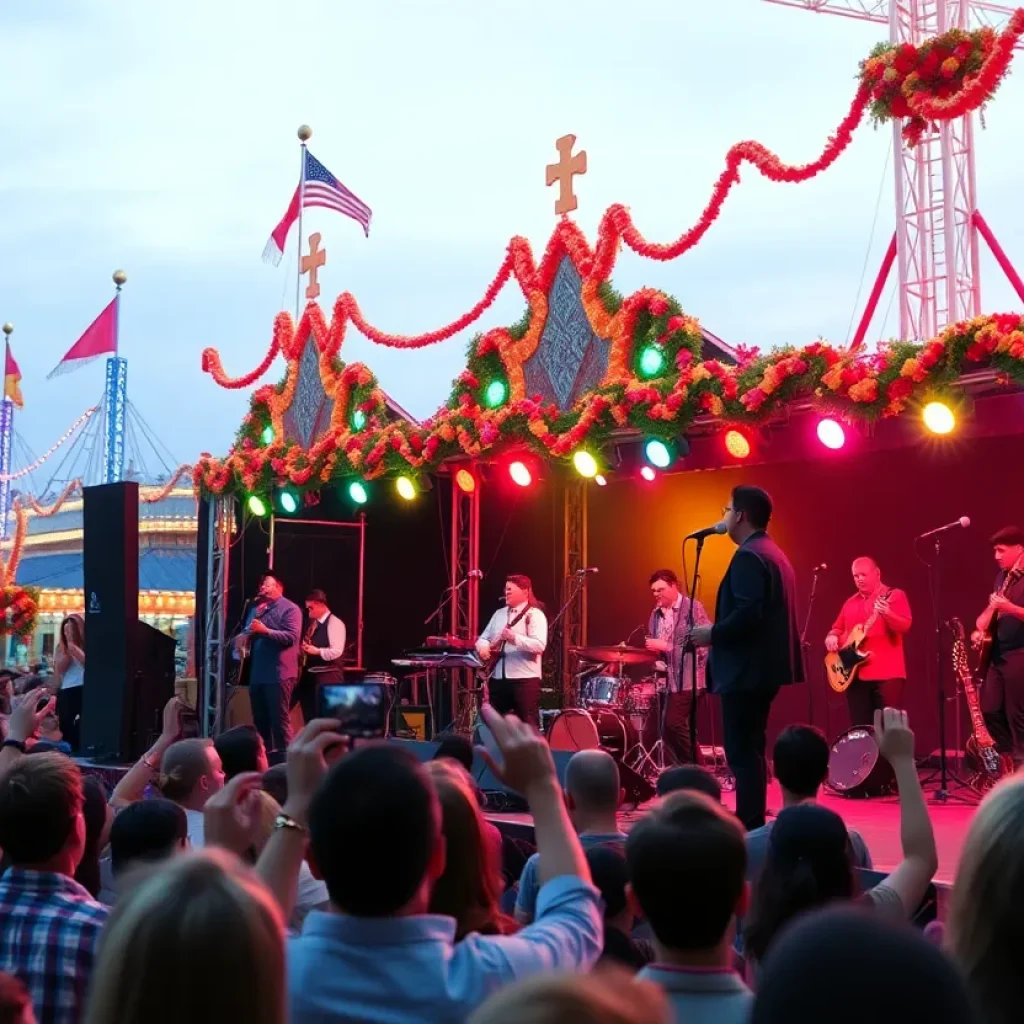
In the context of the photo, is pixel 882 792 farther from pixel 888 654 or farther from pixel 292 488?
pixel 292 488

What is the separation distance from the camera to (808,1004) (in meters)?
1.08

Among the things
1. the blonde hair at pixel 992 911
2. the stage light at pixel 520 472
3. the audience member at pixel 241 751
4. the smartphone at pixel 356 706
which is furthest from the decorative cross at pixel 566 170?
the blonde hair at pixel 992 911

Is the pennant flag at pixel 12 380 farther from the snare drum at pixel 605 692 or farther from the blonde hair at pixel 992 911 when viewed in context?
the blonde hair at pixel 992 911

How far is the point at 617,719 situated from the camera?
10250 mm

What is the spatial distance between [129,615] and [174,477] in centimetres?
319

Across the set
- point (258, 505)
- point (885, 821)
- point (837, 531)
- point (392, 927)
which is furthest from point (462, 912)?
point (258, 505)

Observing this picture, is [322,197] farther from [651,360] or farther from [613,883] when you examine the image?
[613,883]

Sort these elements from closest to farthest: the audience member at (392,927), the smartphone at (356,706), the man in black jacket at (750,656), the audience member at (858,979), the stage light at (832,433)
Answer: the audience member at (858,979) < the audience member at (392,927) < the man in black jacket at (750,656) < the smartphone at (356,706) < the stage light at (832,433)

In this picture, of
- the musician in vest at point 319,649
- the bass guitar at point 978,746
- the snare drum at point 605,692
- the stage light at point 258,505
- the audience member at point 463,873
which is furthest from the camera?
the stage light at point 258,505

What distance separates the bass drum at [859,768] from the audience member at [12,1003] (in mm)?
8721

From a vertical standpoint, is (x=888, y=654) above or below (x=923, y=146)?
below

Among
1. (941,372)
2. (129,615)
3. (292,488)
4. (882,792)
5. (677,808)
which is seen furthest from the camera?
(292,488)

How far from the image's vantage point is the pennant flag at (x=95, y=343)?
650 inches

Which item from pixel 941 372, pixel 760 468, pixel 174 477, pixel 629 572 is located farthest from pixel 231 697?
pixel 941 372
